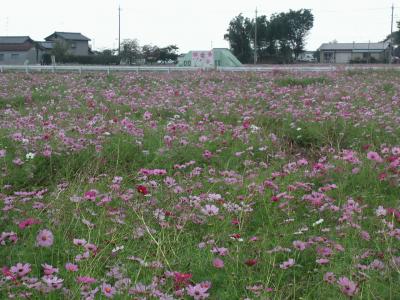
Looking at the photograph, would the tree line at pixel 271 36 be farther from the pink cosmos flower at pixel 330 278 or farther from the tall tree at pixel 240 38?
the pink cosmos flower at pixel 330 278

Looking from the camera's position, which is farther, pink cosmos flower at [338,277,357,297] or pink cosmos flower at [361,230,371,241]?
pink cosmos flower at [361,230,371,241]

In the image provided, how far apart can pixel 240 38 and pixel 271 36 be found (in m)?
4.21

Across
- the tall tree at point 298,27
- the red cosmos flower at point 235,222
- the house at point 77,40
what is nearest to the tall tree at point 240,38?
the tall tree at point 298,27

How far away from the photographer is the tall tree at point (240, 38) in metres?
56.6

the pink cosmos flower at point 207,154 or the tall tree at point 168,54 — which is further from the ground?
the tall tree at point 168,54

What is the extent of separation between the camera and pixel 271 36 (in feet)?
194

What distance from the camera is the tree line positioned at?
5681 cm

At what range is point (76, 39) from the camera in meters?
67.9

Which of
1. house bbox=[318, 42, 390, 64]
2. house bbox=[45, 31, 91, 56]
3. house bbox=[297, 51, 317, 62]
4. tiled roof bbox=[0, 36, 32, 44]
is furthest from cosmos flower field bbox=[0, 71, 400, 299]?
house bbox=[318, 42, 390, 64]

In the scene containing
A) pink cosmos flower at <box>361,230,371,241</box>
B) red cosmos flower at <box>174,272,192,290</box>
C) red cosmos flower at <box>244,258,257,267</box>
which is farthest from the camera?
pink cosmos flower at <box>361,230,371,241</box>

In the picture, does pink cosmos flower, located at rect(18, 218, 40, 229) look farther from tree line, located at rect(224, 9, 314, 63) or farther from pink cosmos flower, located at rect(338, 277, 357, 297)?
tree line, located at rect(224, 9, 314, 63)

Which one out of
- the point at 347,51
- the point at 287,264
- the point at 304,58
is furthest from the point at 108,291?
the point at 347,51

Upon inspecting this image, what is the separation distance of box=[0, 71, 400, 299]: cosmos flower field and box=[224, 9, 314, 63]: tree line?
49.6 meters

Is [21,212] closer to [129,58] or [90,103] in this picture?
Result: [90,103]
